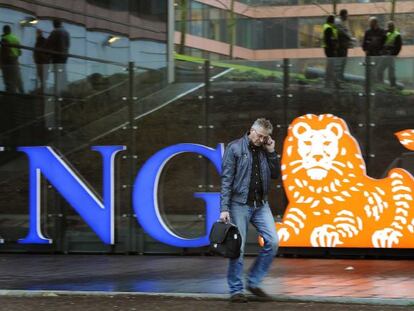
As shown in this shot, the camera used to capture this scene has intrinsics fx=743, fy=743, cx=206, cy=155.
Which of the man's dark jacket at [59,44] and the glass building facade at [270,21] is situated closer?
the man's dark jacket at [59,44]

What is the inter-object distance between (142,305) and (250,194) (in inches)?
64.3

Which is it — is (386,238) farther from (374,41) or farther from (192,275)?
(374,41)

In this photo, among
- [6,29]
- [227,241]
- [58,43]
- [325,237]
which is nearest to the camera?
[227,241]

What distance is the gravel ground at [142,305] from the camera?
24.7 ft

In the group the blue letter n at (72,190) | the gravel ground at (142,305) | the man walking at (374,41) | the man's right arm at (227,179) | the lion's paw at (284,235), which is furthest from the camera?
the man walking at (374,41)

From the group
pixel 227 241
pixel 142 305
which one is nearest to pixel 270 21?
pixel 227 241

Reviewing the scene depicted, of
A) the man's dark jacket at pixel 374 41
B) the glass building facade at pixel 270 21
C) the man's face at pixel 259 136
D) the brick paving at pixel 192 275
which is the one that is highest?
the glass building facade at pixel 270 21

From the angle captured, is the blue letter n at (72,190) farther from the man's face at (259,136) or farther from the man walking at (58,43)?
the man's face at (259,136)

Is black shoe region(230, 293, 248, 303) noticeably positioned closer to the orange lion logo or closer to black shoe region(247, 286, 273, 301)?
black shoe region(247, 286, 273, 301)

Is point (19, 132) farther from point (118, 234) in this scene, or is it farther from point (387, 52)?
point (387, 52)

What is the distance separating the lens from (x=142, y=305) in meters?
7.77

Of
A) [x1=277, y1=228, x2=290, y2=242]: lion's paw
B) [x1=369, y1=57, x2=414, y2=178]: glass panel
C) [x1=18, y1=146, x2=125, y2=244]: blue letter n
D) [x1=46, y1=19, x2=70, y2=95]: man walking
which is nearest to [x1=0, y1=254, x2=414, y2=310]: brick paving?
[x1=277, y1=228, x2=290, y2=242]: lion's paw

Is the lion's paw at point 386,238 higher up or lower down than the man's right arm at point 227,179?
lower down

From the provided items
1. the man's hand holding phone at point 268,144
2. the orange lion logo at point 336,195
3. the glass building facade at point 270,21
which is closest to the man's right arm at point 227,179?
the man's hand holding phone at point 268,144
